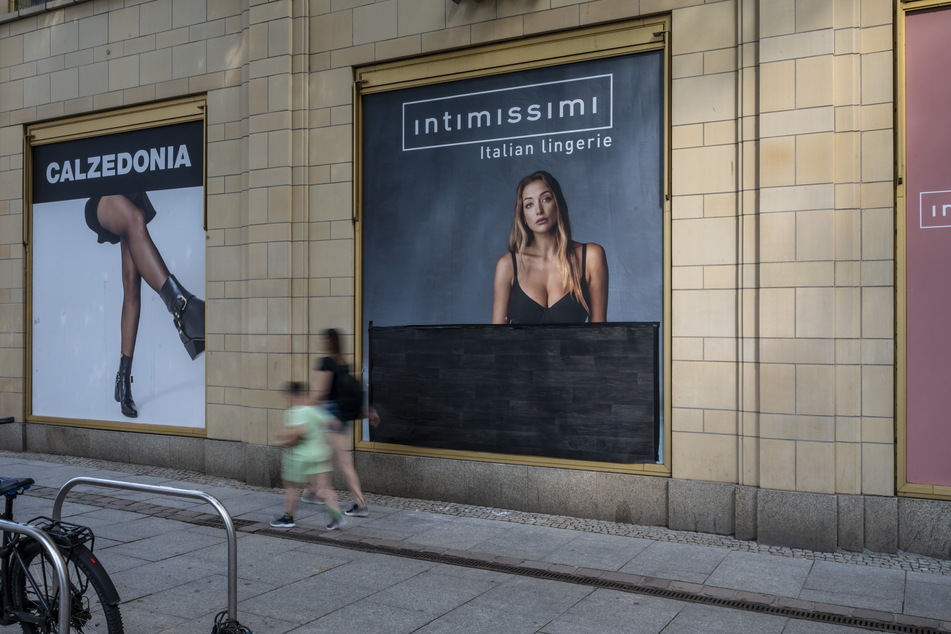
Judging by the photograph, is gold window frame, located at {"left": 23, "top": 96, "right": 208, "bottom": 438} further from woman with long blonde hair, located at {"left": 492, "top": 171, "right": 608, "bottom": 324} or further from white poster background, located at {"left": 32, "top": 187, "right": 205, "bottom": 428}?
woman with long blonde hair, located at {"left": 492, "top": 171, "right": 608, "bottom": 324}

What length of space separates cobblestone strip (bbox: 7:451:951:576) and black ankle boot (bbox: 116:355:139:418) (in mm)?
1071

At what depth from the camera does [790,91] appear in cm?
752

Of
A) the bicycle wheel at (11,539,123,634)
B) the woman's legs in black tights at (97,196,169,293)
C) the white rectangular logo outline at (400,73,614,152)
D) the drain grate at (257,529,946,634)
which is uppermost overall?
the white rectangular logo outline at (400,73,614,152)

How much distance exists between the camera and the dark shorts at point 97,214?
38.2ft

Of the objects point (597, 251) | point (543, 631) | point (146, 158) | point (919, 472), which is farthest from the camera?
point (146, 158)

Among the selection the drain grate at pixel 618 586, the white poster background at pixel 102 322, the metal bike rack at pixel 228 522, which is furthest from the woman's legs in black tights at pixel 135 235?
the metal bike rack at pixel 228 522

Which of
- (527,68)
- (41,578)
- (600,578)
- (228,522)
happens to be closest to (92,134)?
(527,68)

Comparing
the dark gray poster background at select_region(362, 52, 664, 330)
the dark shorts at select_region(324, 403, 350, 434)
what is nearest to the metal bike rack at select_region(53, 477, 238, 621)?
the dark shorts at select_region(324, 403, 350, 434)

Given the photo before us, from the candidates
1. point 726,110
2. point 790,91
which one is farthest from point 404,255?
point 790,91

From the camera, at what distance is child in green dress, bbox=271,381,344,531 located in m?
7.92

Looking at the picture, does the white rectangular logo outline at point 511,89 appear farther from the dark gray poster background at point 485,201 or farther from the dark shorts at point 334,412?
the dark shorts at point 334,412

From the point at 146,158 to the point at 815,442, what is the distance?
9.23m

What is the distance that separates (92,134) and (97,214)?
1.14 meters

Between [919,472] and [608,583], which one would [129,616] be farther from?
[919,472]
